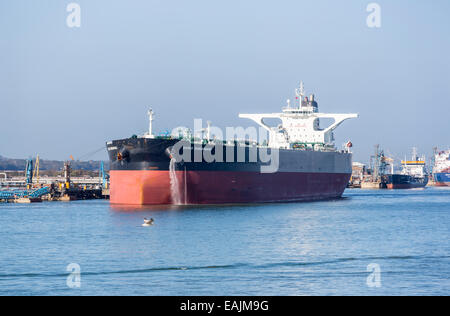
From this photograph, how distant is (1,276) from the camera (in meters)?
17.8

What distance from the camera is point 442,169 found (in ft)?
490

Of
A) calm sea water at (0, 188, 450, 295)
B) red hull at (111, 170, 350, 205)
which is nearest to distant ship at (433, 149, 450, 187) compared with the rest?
red hull at (111, 170, 350, 205)

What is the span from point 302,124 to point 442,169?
101037mm

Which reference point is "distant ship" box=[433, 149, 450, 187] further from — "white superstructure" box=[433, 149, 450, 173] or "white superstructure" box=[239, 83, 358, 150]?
"white superstructure" box=[239, 83, 358, 150]

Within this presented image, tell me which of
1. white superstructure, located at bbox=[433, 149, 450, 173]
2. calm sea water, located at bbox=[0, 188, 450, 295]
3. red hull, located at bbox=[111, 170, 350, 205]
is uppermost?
white superstructure, located at bbox=[433, 149, 450, 173]

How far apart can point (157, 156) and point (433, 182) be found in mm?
120158

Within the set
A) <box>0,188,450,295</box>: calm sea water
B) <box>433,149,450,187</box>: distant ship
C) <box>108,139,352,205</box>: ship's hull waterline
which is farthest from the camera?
<box>433,149,450,187</box>: distant ship

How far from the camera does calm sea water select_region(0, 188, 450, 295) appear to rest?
54.2ft

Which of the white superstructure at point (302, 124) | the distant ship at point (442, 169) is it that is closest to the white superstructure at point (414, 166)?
the distant ship at point (442, 169)

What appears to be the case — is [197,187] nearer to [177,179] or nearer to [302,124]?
[177,179]

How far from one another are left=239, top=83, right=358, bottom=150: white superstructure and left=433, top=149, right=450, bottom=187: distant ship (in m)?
90.7

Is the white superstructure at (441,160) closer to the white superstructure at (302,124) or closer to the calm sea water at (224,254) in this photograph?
the white superstructure at (302,124)
